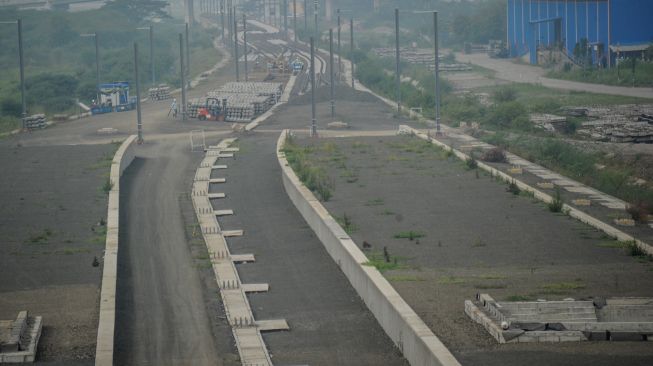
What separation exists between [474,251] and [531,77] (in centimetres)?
5524

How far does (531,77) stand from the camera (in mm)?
78875

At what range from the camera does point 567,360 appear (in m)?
17.1

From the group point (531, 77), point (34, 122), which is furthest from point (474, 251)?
point (531, 77)

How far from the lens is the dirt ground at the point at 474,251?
18375mm

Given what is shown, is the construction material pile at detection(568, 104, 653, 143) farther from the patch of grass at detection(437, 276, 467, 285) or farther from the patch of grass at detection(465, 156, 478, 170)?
the patch of grass at detection(437, 276, 467, 285)

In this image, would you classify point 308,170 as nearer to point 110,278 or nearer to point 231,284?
point 231,284

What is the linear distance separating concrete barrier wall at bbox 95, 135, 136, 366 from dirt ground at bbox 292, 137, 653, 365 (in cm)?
507

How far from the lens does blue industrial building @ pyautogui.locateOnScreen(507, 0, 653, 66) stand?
7738cm

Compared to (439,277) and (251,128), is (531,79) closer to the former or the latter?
(251,128)

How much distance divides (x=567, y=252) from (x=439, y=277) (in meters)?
3.46

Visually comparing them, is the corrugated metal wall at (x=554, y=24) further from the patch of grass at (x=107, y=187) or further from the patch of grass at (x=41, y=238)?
the patch of grass at (x=41, y=238)

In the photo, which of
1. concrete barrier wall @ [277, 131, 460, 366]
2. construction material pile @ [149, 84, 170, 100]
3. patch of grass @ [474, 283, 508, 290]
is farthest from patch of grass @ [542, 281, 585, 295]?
construction material pile @ [149, 84, 170, 100]

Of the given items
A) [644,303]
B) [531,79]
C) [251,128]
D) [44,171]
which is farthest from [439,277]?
[531,79]

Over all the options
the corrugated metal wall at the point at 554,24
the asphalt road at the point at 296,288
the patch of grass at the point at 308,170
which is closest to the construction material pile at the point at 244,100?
the patch of grass at the point at 308,170
